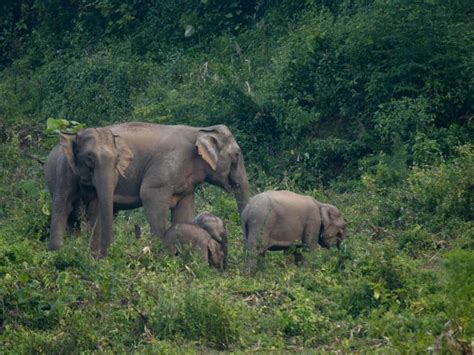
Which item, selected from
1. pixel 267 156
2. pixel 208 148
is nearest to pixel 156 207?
pixel 208 148

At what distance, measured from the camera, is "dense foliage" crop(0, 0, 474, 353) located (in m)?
12.2

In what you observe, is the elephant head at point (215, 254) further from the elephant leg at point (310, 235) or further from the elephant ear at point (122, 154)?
the elephant ear at point (122, 154)

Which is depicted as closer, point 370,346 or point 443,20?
point 370,346

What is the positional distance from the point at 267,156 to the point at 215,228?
15.2ft

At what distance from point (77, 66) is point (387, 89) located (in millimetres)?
6232

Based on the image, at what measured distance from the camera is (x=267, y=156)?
19.5m

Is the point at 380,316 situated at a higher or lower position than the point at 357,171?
higher

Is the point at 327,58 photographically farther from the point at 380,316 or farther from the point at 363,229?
the point at 380,316

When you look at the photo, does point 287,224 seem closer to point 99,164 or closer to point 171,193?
point 171,193

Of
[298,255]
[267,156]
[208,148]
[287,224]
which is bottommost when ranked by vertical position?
[267,156]

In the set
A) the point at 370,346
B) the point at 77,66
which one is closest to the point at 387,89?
the point at 77,66

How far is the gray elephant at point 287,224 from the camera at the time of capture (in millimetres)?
14633

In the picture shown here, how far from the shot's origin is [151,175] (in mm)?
15398

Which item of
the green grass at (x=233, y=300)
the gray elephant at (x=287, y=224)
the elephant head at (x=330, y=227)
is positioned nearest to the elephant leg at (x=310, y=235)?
the gray elephant at (x=287, y=224)
